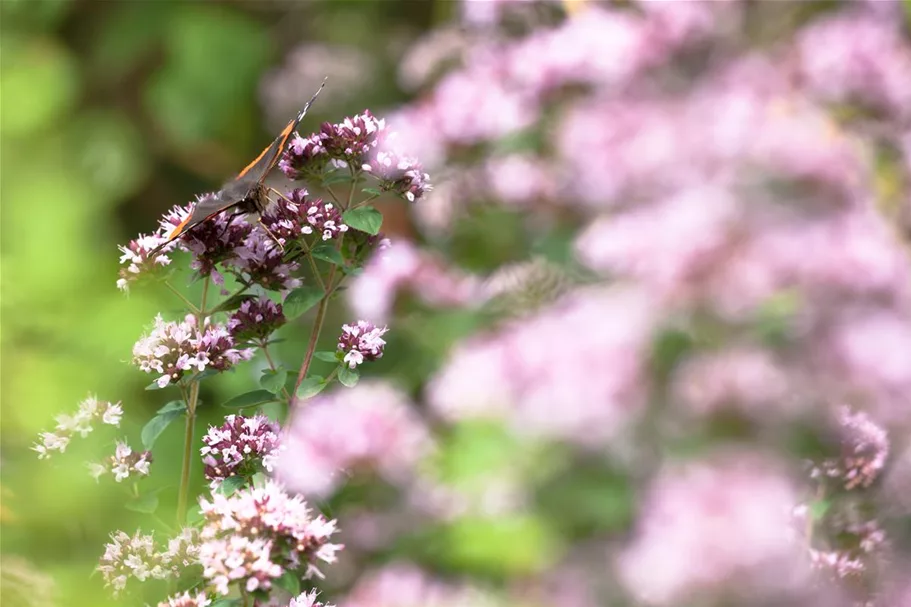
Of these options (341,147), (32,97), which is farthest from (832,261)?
(32,97)

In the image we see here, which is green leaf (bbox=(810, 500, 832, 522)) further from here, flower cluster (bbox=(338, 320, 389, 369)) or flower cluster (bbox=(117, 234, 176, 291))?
flower cluster (bbox=(117, 234, 176, 291))

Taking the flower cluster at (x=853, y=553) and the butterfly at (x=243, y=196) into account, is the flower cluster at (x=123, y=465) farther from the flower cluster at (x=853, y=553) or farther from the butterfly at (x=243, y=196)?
the flower cluster at (x=853, y=553)

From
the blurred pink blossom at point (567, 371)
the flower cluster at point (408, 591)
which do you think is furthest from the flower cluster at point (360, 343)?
the flower cluster at point (408, 591)

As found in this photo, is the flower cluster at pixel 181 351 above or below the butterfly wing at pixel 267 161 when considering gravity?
below

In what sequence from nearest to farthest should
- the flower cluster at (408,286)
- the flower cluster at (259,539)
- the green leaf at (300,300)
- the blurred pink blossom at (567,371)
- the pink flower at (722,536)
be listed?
1. the flower cluster at (259,539)
2. the green leaf at (300,300)
3. the pink flower at (722,536)
4. the blurred pink blossom at (567,371)
5. the flower cluster at (408,286)

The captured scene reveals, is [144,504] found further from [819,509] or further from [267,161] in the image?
[819,509]

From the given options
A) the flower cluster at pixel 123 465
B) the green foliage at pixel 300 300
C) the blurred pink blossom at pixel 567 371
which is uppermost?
the blurred pink blossom at pixel 567 371
